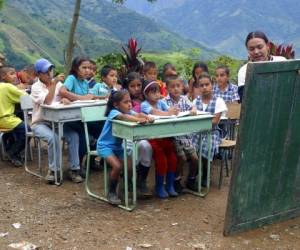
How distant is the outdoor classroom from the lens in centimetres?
561

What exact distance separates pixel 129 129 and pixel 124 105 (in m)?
0.41

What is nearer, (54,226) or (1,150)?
(54,226)

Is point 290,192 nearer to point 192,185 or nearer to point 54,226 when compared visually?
point 192,185

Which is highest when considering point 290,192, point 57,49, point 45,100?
point 45,100

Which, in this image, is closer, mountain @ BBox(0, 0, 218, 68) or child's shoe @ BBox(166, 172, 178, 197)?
child's shoe @ BBox(166, 172, 178, 197)

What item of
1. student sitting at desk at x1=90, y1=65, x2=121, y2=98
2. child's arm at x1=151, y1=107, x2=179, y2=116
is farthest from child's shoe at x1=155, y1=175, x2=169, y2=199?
student sitting at desk at x1=90, y1=65, x2=121, y2=98

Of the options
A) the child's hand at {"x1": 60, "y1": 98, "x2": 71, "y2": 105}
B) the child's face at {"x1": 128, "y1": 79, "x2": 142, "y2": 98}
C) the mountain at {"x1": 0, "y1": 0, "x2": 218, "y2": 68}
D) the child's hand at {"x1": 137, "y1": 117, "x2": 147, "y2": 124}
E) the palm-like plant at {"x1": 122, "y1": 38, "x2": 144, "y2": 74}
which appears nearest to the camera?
the child's hand at {"x1": 137, "y1": 117, "x2": 147, "y2": 124}

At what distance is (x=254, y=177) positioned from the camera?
193 inches

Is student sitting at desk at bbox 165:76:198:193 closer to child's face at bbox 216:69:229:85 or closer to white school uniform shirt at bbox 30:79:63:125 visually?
child's face at bbox 216:69:229:85

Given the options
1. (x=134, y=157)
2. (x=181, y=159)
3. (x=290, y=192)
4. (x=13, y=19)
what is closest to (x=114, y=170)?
(x=134, y=157)

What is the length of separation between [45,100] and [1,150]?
6.16 feet

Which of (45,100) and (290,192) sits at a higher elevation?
(45,100)

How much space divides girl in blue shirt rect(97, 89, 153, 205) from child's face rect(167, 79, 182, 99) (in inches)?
26.8

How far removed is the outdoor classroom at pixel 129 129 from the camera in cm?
561
